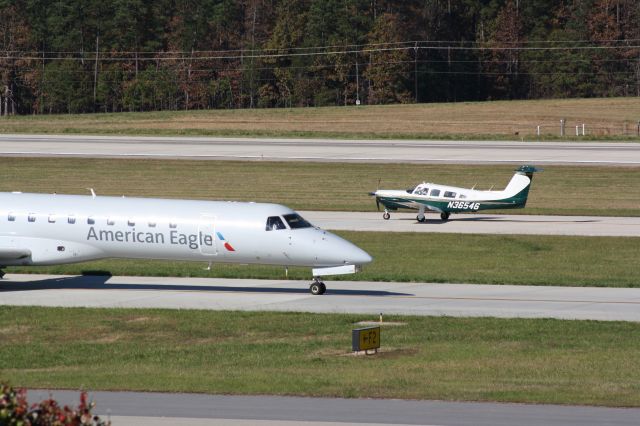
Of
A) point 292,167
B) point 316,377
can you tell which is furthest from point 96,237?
point 292,167

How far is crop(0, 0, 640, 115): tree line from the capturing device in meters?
130

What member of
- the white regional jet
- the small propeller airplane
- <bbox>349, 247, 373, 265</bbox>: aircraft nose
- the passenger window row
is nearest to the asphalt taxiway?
<bbox>349, 247, 373, 265</bbox>: aircraft nose

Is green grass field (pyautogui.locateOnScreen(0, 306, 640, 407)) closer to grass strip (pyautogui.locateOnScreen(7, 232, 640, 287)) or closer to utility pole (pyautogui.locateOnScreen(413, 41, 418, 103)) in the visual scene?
grass strip (pyautogui.locateOnScreen(7, 232, 640, 287))

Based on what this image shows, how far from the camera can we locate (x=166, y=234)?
103ft

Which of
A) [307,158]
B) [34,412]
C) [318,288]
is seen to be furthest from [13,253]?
[307,158]

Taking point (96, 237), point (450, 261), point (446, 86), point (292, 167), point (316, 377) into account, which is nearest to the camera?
point (316, 377)

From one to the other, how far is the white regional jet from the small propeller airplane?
20204mm

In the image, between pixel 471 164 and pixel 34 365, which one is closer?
pixel 34 365

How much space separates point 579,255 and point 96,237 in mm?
17603

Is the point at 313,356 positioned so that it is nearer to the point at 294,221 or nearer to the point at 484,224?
the point at 294,221

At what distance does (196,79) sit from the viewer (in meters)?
135

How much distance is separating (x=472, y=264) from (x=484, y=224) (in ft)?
39.3

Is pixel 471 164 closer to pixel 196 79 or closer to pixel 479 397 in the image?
pixel 479 397

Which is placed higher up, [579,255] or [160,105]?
[160,105]
